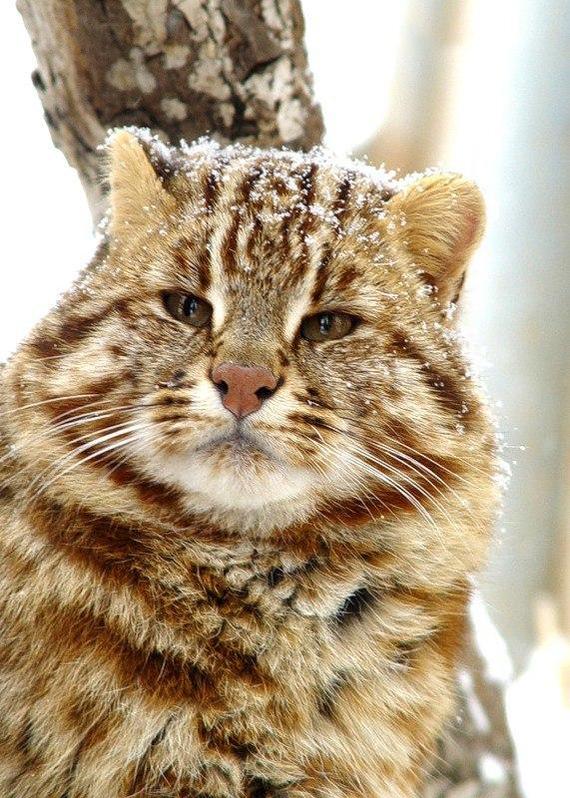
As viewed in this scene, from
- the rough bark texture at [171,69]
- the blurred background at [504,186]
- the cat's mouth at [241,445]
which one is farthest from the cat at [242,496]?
the blurred background at [504,186]

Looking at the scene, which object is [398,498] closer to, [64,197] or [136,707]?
[136,707]

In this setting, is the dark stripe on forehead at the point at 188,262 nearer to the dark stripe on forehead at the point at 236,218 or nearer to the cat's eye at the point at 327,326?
the dark stripe on forehead at the point at 236,218

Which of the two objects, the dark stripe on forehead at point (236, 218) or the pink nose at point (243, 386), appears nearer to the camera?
the pink nose at point (243, 386)

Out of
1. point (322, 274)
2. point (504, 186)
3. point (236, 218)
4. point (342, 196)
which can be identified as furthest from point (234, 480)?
point (504, 186)

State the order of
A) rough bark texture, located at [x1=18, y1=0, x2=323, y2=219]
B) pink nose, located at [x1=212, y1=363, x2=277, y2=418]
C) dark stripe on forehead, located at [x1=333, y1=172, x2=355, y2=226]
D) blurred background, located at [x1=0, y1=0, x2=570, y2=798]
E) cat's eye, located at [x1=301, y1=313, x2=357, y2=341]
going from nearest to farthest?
1. pink nose, located at [x1=212, y1=363, x2=277, y2=418]
2. cat's eye, located at [x1=301, y1=313, x2=357, y2=341]
3. dark stripe on forehead, located at [x1=333, y1=172, x2=355, y2=226]
4. rough bark texture, located at [x1=18, y1=0, x2=323, y2=219]
5. blurred background, located at [x1=0, y1=0, x2=570, y2=798]

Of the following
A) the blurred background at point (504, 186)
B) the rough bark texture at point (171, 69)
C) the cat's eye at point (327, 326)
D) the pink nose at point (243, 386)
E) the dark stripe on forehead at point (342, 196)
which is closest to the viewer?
the pink nose at point (243, 386)

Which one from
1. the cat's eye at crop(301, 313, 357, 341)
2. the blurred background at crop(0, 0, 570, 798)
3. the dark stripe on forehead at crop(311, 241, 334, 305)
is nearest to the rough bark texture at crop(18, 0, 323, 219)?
the blurred background at crop(0, 0, 570, 798)

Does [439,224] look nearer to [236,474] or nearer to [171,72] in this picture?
[236,474]

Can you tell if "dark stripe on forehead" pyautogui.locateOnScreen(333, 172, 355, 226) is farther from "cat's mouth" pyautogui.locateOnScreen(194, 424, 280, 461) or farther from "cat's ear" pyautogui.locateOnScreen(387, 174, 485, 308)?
"cat's mouth" pyautogui.locateOnScreen(194, 424, 280, 461)
